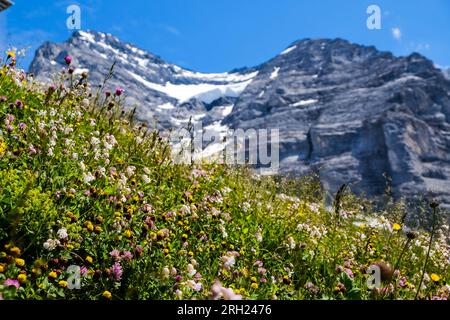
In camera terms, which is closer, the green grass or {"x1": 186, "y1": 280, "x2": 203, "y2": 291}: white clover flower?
{"x1": 186, "y1": 280, "x2": 203, "y2": 291}: white clover flower

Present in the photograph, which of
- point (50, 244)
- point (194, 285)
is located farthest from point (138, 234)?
point (194, 285)

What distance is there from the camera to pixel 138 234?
164 inches

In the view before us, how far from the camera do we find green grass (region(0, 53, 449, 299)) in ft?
11.5

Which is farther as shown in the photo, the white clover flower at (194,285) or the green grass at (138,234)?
the green grass at (138,234)

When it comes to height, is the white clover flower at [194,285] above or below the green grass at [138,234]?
below

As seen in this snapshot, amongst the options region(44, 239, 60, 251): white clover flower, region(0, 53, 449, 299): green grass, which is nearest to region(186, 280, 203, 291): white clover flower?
region(0, 53, 449, 299): green grass

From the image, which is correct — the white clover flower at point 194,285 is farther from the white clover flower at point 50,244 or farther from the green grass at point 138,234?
the white clover flower at point 50,244

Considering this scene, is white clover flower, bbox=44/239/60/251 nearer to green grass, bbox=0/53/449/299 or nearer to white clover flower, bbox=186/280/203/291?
green grass, bbox=0/53/449/299

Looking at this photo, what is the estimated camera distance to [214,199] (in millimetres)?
5695

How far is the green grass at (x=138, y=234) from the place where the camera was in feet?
11.5

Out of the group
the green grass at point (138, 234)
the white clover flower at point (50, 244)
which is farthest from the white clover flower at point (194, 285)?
the white clover flower at point (50, 244)

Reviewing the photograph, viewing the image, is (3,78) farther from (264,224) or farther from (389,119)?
(389,119)

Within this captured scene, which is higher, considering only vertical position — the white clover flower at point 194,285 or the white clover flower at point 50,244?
the white clover flower at point 50,244
